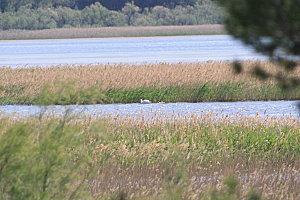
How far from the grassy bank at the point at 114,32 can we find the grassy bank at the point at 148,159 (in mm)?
75319

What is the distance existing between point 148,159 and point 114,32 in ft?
271

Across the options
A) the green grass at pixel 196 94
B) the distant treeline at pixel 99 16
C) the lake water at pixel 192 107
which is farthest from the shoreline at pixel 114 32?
the lake water at pixel 192 107

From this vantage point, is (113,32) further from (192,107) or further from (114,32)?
(192,107)

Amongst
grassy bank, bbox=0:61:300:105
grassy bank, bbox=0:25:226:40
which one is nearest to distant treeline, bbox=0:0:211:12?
grassy bank, bbox=0:25:226:40

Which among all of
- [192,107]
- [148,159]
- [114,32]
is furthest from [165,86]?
[114,32]

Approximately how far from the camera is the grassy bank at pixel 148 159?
702cm

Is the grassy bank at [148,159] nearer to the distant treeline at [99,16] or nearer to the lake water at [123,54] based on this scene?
the lake water at [123,54]

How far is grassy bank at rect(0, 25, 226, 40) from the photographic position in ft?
298

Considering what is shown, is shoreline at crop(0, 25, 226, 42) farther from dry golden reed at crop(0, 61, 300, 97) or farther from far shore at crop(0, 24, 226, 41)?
dry golden reed at crop(0, 61, 300, 97)

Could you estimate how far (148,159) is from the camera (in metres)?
11.8

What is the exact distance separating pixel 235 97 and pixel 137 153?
1261 centimetres

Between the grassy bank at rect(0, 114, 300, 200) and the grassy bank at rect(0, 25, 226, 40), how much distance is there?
7532 centimetres

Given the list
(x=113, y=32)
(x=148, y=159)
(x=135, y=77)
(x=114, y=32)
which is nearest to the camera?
(x=148, y=159)

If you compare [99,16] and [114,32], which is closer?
[114,32]
